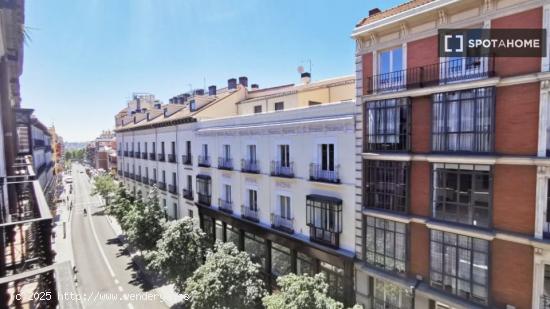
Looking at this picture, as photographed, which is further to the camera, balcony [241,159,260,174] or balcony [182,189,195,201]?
balcony [182,189,195,201]

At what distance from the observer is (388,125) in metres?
14.6

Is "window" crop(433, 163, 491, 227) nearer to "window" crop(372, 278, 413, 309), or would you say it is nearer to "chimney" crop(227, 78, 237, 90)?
"window" crop(372, 278, 413, 309)

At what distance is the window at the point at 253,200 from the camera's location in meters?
22.2

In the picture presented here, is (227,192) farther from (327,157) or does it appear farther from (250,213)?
(327,157)

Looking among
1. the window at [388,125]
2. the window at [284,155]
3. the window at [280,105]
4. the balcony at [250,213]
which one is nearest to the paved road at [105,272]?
the balcony at [250,213]

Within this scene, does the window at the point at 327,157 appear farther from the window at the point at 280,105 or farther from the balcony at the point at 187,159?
the balcony at the point at 187,159

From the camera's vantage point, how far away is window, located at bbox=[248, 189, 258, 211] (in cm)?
2218

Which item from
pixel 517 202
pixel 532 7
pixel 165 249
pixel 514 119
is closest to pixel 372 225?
pixel 517 202

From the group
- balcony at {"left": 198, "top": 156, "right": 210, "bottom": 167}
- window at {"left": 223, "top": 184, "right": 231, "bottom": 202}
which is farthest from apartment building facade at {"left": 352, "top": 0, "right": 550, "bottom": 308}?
balcony at {"left": 198, "top": 156, "right": 210, "bottom": 167}

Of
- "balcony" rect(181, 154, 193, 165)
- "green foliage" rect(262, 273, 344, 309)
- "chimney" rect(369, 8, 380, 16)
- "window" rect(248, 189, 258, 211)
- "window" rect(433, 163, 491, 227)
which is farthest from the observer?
"balcony" rect(181, 154, 193, 165)

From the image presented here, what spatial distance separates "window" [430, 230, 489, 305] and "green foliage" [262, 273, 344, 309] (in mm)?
4579

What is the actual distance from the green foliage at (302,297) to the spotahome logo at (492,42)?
11.5 m

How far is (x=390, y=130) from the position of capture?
A: 575 inches

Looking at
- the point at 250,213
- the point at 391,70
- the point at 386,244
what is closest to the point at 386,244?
the point at 386,244
